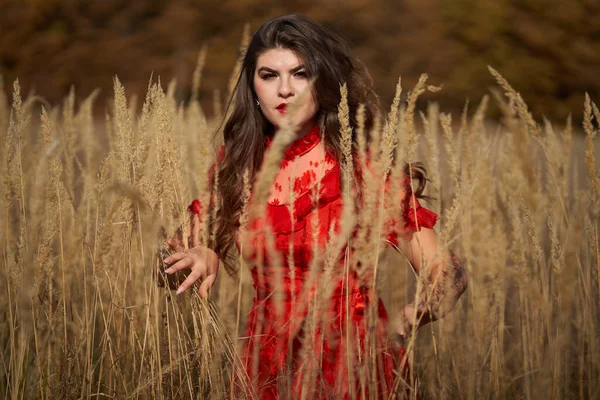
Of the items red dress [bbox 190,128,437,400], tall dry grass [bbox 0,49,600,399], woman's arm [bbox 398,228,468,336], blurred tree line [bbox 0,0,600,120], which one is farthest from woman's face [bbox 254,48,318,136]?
blurred tree line [bbox 0,0,600,120]

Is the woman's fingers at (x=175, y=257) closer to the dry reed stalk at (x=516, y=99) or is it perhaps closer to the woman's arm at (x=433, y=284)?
the woman's arm at (x=433, y=284)

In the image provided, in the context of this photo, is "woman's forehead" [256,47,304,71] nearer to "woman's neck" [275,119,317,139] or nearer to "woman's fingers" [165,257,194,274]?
"woman's neck" [275,119,317,139]

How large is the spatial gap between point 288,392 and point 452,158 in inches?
30.7

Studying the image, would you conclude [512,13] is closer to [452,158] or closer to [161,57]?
[161,57]

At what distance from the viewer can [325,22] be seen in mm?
11219

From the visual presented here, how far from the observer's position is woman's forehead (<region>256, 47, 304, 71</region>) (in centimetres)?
176

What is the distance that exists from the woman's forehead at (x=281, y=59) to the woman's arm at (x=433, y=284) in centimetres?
56

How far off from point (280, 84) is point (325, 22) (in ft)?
32.4

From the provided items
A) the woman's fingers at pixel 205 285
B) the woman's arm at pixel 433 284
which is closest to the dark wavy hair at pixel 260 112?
the woman's arm at pixel 433 284

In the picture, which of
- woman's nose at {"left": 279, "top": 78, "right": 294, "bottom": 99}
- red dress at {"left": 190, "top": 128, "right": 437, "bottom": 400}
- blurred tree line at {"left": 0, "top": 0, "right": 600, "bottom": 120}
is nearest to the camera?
red dress at {"left": 190, "top": 128, "right": 437, "bottom": 400}

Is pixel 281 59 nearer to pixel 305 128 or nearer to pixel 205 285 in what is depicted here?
pixel 305 128

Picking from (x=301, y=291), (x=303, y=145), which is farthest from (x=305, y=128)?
(x=301, y=291)

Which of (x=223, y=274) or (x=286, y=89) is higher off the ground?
(x=286, y=89)

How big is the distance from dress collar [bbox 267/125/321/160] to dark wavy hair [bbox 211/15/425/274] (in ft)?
0.13
